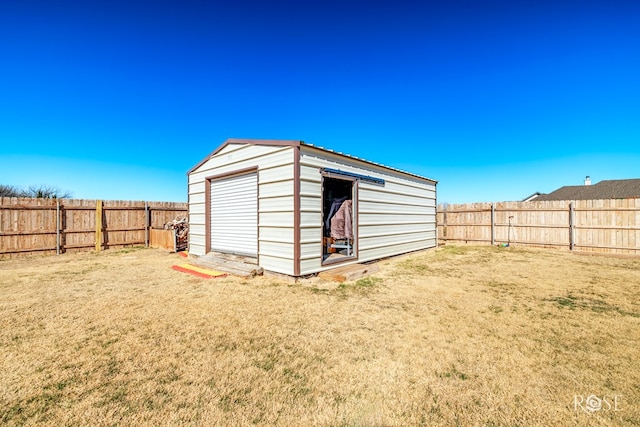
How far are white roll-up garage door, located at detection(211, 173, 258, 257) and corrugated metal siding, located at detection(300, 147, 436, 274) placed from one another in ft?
5.43

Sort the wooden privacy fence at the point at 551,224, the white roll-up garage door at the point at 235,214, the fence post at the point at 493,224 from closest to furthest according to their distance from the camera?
1. the white roll-up garage door at the point at 235,214
2. the wooden privacy fence at the point at 551,224
3. the fence post at the point at 493,224

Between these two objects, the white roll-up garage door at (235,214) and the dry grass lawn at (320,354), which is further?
the white roll-up garage door at (235,214)

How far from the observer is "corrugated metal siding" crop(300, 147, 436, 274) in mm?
5879

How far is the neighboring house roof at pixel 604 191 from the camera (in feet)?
63.6

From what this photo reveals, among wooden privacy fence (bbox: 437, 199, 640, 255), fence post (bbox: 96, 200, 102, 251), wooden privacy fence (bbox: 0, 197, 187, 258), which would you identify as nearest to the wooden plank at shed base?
wooden privacy fence (bbox: 0, 197, 187, 258)

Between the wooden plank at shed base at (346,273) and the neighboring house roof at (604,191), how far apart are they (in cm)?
2445

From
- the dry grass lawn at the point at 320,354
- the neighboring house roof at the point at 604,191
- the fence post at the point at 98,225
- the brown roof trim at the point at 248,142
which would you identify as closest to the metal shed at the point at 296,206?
the brown roof trim at the point at 248,142

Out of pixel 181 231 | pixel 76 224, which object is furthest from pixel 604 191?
pixel 76 224

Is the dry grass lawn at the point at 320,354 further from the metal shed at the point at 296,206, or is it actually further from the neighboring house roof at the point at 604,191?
the neighboring house roof at the point at 604,191

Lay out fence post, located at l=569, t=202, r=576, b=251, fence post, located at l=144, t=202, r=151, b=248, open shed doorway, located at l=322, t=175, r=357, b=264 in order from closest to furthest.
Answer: open shed doorway, located at l=322, t=175, r=357, b=264 < fence post, located at l=569, t=202, r=576, b=251 < fence post, located at l=144, t=202, r=151, b=248

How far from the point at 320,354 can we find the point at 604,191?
30.0 m

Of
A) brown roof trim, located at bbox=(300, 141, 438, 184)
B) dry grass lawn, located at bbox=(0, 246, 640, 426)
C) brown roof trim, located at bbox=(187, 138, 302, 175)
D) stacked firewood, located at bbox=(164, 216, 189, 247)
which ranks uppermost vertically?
brown roof trim, located at bbox=(187, 138, 302, 175)

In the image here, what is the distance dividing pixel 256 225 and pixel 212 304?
2.68m

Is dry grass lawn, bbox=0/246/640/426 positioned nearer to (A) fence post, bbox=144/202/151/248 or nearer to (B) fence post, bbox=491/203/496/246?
(A) fence post, bbox=144/202/151/248
